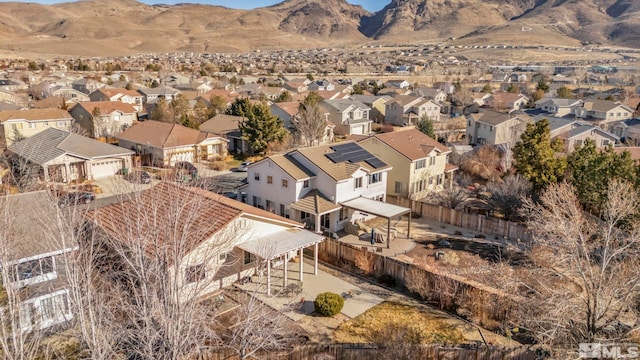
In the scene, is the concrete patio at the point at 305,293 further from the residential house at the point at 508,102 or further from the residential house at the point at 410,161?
the residential house at the point at 508,102

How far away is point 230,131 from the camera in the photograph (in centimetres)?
5719

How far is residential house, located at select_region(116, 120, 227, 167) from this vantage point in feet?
157

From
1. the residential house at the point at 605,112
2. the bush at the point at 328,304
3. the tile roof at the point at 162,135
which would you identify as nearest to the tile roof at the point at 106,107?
the tile roof at the point at 162,135

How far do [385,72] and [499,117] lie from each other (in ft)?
383

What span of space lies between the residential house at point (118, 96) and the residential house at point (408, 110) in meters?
43.1

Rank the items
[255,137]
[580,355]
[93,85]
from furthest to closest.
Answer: [93,85]
[255,137]
[580,355]

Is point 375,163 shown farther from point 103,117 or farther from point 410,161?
point 103,117

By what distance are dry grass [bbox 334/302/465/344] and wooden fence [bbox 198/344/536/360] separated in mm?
1505

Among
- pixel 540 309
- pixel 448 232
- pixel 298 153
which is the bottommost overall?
pixel 448 232

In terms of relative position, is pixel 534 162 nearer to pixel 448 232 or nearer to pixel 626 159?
pixel 626 159

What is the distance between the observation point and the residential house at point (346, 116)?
68188 millimetres

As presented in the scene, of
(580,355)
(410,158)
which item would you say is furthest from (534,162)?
(580,355)

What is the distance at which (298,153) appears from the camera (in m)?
34.1

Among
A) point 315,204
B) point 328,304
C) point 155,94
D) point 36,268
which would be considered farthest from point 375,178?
point 155,94
